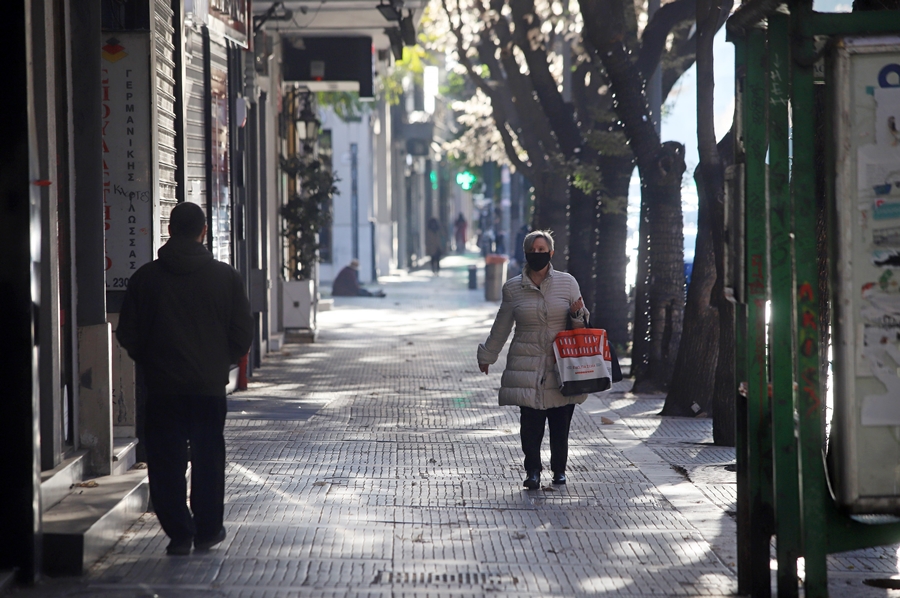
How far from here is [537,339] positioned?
24.8 feet

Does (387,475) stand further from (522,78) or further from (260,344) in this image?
(522,78)

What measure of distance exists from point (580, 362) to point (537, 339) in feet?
1.09

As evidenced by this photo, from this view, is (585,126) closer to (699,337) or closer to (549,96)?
(549,96)

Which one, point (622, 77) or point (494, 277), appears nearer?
point (622, 77)

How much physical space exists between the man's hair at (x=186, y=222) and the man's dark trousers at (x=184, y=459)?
79cm

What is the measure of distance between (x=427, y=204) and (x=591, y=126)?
4138cm

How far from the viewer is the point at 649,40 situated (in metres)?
13.7

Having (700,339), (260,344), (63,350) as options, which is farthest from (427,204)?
(63,350)

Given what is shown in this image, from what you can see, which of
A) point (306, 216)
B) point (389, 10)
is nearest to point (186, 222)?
point (389, 10)

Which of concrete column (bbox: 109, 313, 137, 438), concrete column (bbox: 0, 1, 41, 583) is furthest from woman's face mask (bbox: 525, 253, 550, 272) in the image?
concrete column (bbox: 0, 1, 41, 583)

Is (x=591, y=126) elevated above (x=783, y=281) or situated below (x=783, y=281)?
above

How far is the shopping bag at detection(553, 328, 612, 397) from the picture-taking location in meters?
7.38

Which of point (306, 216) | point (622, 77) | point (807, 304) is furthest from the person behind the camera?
point (306, 216)

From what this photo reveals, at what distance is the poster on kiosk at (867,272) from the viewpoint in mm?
4523
